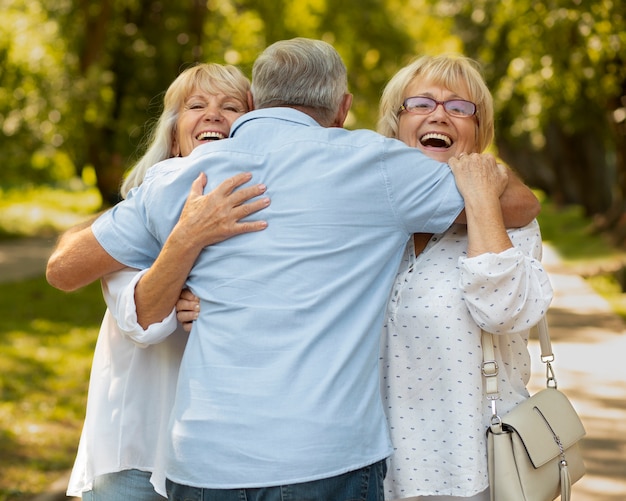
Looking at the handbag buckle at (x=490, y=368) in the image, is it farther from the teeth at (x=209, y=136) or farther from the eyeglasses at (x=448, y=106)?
the teeth at (x=209, y=136)

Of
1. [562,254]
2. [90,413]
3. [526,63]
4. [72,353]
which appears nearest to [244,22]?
[562,254]

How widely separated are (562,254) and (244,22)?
10.9 metres

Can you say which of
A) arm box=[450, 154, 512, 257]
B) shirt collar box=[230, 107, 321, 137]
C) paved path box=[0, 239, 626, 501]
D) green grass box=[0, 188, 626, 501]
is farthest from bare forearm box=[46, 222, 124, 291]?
green grass box=[0, 188, 626, 501]

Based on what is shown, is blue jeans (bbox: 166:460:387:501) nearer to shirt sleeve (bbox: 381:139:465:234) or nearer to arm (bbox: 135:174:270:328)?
arm (bbox: 135:174:270:328)

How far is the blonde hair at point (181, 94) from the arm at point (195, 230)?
1.92ft

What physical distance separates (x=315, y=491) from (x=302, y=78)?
3.62 ft

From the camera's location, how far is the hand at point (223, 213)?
2.67 metres

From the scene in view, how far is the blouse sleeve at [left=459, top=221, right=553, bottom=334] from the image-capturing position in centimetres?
279

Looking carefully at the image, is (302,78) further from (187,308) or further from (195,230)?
(187,308)

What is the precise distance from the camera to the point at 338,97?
2.82m

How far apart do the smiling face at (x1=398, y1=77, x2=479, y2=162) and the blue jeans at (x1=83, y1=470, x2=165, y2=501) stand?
139 cm

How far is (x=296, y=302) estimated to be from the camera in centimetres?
256

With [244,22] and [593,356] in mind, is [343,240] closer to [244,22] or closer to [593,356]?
[593,356]

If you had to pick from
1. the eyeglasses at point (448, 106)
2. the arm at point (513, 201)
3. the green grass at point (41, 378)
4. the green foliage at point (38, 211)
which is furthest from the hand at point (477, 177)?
the green foliage at point (38, 211)
